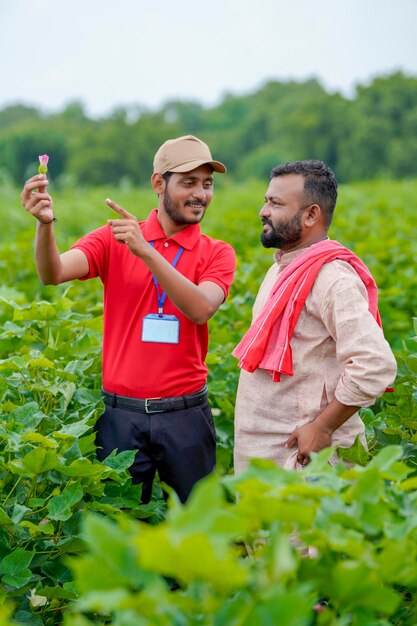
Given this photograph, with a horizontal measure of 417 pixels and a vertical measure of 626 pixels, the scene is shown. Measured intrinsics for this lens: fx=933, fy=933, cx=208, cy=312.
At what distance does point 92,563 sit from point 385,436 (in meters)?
1.84

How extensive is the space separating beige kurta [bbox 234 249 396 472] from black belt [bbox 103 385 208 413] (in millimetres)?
224

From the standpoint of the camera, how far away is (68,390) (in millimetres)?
2914

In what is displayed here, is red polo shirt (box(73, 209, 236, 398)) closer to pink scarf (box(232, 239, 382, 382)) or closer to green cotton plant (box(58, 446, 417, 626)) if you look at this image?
pink scarf (box(232, 239, 382, 382))

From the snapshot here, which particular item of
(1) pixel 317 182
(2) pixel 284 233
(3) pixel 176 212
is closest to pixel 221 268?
(3) pixel 176 212

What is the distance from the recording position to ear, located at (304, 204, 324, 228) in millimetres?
2752

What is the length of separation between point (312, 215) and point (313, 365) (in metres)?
0.45

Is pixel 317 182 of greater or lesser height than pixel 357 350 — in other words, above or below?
above

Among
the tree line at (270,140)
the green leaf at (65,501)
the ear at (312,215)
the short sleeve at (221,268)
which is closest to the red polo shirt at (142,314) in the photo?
the short sleeve at (221,268)

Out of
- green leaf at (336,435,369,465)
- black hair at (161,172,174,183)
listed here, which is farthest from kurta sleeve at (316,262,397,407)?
black hair at (161,172,174,183)

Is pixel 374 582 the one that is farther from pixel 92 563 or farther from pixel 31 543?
pixel 31 543

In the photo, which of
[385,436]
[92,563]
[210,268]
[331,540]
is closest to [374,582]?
[331,540]

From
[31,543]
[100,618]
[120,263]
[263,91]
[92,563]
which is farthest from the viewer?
[263,91]

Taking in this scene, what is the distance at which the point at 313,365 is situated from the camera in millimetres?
2695

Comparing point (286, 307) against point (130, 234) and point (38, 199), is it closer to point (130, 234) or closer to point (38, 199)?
point (130, 234)
